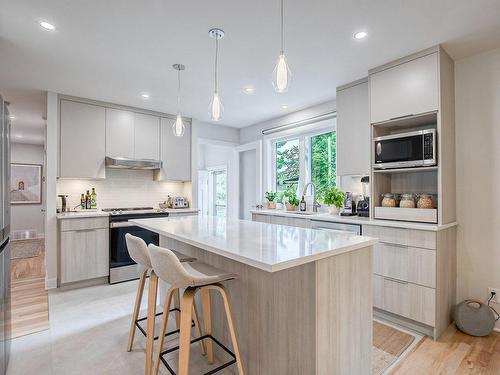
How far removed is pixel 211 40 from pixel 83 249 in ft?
9.81

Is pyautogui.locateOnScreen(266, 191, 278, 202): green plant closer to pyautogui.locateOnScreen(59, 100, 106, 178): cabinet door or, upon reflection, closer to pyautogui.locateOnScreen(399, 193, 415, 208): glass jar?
pyautogui.locateOnScreen(399, 193, 415, 208): glass jar

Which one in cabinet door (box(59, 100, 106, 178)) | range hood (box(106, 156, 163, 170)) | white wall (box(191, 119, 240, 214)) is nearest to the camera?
cabinet door (box(59, 100, 106, 178))

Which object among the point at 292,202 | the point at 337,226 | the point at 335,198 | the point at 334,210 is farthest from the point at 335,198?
the point at 292,202

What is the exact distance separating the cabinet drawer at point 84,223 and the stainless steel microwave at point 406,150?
3423 mm

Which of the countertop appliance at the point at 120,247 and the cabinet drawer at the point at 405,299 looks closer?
the cabinet drawer at the point at 405,299

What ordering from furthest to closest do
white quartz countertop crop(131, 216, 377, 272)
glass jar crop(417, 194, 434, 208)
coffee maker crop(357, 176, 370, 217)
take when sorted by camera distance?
coffee maker crop(357, 176, 370, 217) < glass jar crop(417, 194, 434, 208) < white quartz countertop crop(131, 216, 377, 272)

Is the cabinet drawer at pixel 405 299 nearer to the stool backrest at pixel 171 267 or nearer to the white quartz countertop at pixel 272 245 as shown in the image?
the white quartz countertop at pixel 272 245

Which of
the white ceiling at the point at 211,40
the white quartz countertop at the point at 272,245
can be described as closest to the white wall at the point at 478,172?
the white ceiling at the point at 211,40

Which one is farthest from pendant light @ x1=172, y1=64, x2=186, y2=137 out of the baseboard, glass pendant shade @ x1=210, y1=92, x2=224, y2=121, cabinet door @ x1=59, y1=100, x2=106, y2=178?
the baseboard

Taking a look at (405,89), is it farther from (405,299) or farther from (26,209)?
(26,209)

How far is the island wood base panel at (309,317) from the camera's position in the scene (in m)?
1.42

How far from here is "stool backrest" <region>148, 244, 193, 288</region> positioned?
143 centimetres

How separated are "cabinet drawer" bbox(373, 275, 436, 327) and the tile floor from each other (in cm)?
158

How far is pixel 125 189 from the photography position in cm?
449
